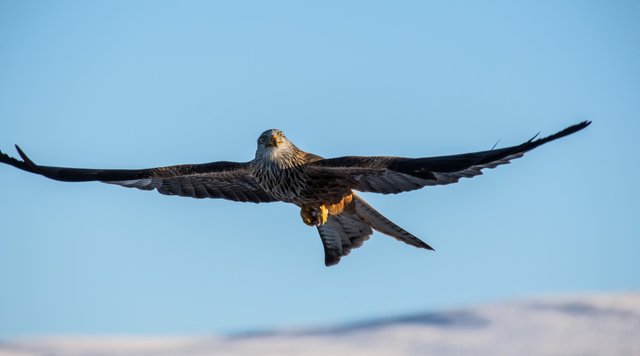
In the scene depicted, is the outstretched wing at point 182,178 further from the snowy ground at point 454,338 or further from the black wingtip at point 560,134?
the snowy ground at point 454,338

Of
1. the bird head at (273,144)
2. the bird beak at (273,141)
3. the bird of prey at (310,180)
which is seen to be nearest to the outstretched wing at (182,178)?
the bird of prey at (310,180)

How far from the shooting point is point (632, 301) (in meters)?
23.5

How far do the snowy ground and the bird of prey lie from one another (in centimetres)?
702

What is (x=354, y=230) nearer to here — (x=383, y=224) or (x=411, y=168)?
(x=383, y=224)

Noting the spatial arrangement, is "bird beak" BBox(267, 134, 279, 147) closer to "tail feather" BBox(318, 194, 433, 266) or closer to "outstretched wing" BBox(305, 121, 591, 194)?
"outstretched wing" BBox(305, 121, 591, 194)

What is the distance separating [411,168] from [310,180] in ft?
5.55

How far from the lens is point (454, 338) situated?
2358 cm

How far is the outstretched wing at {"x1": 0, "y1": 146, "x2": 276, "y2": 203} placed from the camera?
15047 mm

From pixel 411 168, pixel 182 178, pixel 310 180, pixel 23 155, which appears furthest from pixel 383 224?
pixel 23 155

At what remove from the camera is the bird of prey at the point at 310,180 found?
46.3ft

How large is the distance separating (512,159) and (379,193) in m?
2.21

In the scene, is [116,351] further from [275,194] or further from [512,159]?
[512,159]

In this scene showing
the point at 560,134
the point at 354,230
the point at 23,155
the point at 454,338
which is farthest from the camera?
the point at 454,338

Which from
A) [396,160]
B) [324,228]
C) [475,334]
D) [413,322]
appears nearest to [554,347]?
[475,334]
